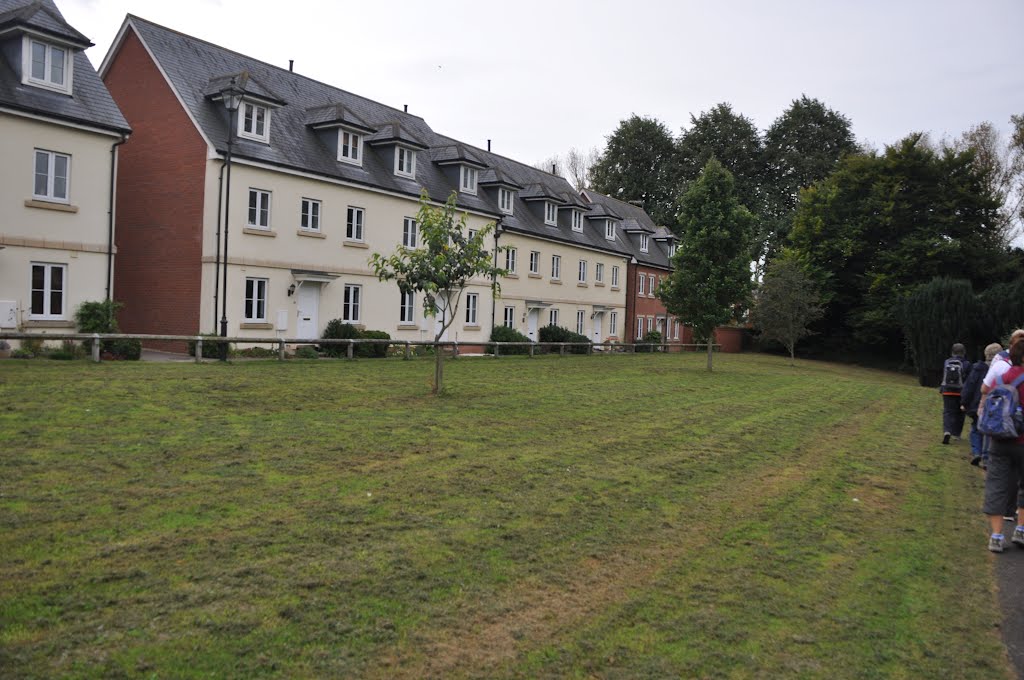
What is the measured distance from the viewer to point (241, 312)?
23.5m

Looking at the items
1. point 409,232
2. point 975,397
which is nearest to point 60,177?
point 409,232

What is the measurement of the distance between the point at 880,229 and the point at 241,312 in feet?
124

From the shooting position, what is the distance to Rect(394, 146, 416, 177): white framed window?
97.2ft

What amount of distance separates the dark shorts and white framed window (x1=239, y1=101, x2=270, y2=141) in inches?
877

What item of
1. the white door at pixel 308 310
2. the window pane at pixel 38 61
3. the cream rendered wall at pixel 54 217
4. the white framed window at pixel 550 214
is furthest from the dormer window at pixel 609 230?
the window pane at pixel 38 61

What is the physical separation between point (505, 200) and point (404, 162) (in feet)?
25.2

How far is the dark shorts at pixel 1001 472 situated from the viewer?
24.1 ft

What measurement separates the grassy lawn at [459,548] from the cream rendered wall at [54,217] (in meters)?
8.02

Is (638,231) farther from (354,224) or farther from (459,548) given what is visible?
(459,548)

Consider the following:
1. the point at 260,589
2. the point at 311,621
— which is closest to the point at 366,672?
the point at 311,621

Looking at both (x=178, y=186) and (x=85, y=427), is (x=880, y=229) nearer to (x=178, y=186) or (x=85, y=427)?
(x=178, y=186)

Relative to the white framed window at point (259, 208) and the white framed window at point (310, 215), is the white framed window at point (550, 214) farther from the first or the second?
the white framed window at point (259, 208)

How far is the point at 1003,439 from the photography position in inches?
292

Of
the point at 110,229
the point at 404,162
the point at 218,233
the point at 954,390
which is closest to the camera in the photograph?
the point at 954,390
